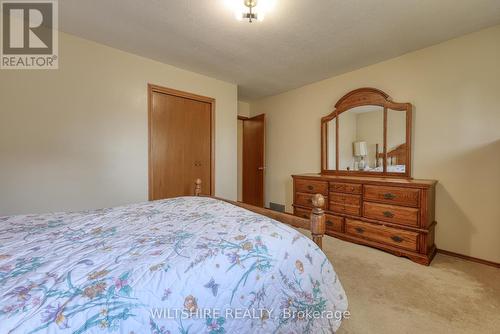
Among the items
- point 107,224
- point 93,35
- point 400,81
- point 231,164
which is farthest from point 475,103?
point 93,35

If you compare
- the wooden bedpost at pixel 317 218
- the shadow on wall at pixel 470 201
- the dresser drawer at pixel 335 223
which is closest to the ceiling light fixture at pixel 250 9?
the wooden bedpost at pixel 317 218

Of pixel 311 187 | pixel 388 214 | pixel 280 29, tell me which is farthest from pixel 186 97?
pixel 388 214

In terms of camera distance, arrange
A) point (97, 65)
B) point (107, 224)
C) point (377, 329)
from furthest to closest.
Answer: point (97, 65) → point (377, 329) → point (107, 224)

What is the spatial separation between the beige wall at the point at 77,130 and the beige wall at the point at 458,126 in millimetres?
3009

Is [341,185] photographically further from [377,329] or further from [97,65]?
[97,65]

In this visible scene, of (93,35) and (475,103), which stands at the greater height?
(93,35)

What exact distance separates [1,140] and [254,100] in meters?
3.79

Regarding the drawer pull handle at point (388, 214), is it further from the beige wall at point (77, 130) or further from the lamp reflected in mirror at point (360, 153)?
the beige wall at point (77, 130)

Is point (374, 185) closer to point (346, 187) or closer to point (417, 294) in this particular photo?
point (346, 187)

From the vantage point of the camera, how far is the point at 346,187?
8.91ft

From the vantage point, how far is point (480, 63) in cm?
220

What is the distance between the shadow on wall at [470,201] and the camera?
2.15 m

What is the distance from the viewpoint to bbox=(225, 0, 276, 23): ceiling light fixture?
1.75 metres

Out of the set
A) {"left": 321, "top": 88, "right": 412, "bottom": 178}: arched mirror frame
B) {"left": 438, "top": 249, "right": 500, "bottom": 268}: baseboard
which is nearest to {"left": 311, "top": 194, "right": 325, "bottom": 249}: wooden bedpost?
{"left": 321, "top": 88, "right": 412, "bottom": 178}: arched mirror frame
